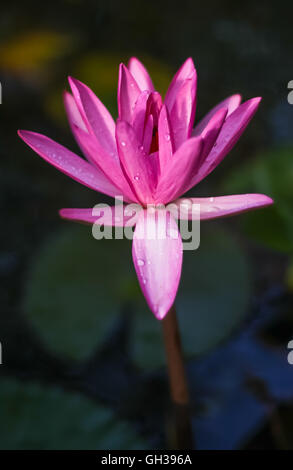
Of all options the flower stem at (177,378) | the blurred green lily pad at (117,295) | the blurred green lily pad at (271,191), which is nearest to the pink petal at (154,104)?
the flower stem at (177,378)

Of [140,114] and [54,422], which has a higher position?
[140,114]

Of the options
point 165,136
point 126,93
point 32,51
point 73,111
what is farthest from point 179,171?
point 32,51

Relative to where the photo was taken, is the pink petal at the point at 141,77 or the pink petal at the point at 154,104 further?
the pink petal at the point at 141,77

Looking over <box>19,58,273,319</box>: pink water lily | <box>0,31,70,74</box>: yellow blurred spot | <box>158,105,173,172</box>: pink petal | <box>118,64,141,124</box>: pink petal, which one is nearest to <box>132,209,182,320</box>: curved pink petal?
<box>19,58,273,319</box>: pink water lily

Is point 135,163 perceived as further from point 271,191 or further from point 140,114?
point 271,191

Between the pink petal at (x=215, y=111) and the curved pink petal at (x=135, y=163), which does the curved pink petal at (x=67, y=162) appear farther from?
the pink petal at (x=215, y=111)
